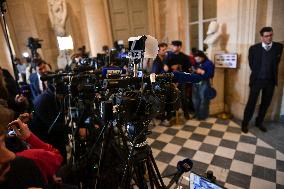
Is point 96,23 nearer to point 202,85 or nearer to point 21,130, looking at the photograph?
point 202,85

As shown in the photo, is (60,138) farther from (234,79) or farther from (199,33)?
(199,33)

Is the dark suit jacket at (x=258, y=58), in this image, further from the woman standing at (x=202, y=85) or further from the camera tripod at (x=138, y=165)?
the camera tripod at (x=138, y=165)

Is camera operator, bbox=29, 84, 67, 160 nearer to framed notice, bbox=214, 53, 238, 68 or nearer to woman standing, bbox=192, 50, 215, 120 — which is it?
woman standing, bbox=192, 50, 215, 120

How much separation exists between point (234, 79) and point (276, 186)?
1956 millimetres

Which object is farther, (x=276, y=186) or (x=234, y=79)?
(x=234, y=79)

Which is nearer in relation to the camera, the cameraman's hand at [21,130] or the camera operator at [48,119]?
the cameraman's hand at [21,130]

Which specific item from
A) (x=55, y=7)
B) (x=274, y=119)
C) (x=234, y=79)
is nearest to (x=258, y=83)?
(x=234, y=79)

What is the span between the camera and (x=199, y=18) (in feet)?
16.1

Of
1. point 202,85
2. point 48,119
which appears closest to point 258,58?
point 202,85

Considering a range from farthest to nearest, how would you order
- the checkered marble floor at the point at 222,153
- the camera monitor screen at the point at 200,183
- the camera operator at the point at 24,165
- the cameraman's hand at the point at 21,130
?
the checkered marble floor at the point at 222,153, the cameraman's hand at the point at 21,130, the camera monitor screen at the point at 200,183, the camera operator at the point at 24,165

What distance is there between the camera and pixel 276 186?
2080mm

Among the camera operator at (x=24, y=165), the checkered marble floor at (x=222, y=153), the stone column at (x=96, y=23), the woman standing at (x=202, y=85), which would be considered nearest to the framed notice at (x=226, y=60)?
the woman standing at (x=202, y=85)

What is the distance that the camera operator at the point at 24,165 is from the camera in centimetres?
85

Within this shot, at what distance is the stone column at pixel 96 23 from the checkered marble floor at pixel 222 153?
11.6 feet
